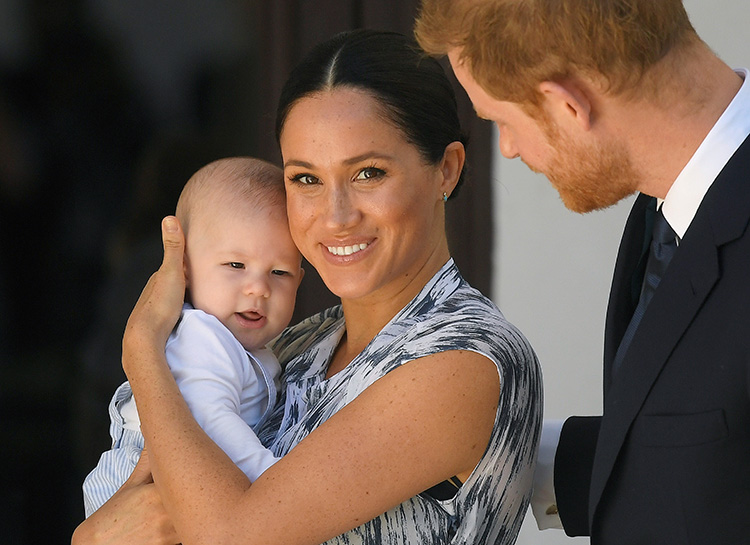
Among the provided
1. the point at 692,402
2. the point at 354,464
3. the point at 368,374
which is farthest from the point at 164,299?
the point at 692,402

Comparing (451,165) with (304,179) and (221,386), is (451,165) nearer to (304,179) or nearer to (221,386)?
(304,179)

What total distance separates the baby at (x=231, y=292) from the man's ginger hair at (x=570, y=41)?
70 cm

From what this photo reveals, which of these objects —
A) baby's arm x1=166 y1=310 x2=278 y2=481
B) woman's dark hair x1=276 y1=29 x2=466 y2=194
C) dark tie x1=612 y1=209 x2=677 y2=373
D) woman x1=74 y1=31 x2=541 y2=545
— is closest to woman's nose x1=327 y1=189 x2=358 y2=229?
woman x1=74 y1=31 x2=541 y2=545

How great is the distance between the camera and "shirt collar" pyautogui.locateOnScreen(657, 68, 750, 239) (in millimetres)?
1300

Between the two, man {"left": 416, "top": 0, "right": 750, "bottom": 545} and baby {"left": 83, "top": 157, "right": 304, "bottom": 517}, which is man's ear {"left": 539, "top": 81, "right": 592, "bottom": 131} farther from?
baby {"left": 83, "top": 157, "right": 304, "bottom": 517}

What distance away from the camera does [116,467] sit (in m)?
1.94

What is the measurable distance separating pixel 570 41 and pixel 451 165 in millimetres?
601

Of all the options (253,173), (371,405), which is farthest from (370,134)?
(371,405)

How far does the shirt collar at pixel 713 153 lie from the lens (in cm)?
130

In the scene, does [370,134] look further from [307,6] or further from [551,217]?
[551,217]

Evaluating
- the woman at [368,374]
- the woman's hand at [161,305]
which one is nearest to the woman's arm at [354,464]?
the woman at [368,374]

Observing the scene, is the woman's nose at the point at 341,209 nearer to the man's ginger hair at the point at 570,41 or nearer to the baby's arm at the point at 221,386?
the baby's arm at the point at 221,386

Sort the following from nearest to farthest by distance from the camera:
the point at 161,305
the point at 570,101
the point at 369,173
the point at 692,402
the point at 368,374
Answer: the point at 692,402
the point at 570,101
the point at 368,374
the point at 369,173
the point at 161,305

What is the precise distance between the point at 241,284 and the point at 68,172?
140 cm
